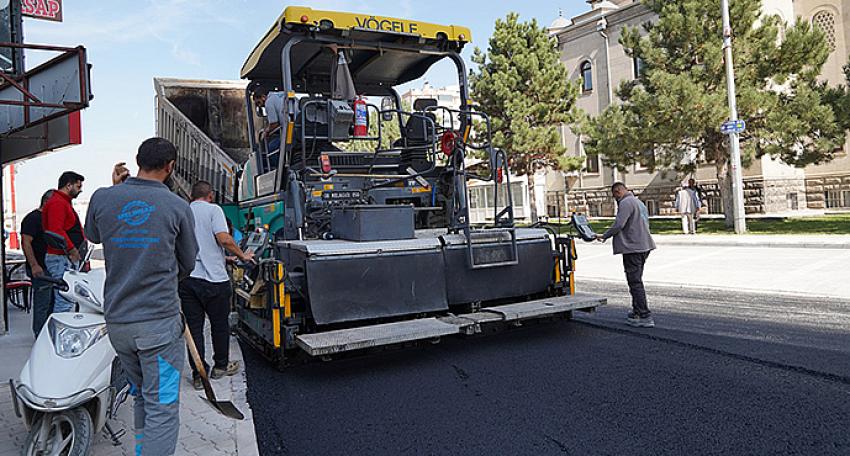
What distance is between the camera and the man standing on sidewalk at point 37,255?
618cm

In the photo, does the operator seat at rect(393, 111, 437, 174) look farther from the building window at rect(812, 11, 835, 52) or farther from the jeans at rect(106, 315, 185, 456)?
the building window at rect(812, 11, 835, 52)

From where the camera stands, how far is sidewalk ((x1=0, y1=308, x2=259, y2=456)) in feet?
12.3

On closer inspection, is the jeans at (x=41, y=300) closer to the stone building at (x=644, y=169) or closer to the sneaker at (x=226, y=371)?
the sneaker at (x=226, y=371)

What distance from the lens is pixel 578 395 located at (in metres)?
4.50

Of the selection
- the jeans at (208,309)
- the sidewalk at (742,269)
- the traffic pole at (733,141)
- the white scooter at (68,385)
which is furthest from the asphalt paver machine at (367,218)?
the traffic pole at (733,141)

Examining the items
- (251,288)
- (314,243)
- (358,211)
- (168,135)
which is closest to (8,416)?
(251,288)

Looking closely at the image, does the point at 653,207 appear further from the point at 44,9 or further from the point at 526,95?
the point at 44,9

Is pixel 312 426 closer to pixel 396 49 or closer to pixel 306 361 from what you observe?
pixel 306 361

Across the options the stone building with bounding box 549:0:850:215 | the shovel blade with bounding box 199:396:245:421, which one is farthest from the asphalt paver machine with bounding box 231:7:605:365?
the stone building with bounding box 549:0:850:215

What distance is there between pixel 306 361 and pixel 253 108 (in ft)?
11.3

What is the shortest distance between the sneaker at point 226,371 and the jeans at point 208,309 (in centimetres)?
3

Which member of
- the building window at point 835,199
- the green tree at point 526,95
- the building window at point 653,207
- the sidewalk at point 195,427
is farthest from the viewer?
the building window at point 653,207

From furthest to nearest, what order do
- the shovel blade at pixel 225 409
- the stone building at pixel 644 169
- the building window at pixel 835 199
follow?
the stone building at pixel 644 169 → the building window at pixel 835 199 → the shovel blade at pixel 225 409

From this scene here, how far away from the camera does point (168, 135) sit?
11.9 metres
